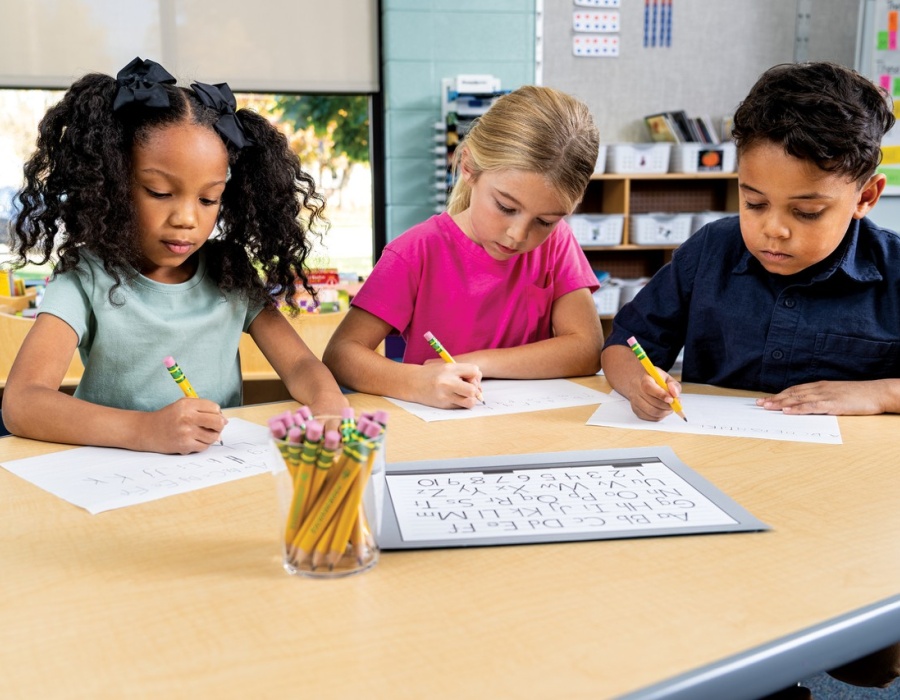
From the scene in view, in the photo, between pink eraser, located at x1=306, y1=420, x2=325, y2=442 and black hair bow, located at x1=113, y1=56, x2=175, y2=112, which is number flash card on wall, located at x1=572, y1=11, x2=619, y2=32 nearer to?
black hair bow, located at x1=113, y1=56, x2=175, y2=112

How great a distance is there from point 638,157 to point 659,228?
1.16 ft

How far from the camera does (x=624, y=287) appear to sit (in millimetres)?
4094

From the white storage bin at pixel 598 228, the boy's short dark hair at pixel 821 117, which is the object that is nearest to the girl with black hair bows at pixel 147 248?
the boy's short dark hair at pixel 821 117

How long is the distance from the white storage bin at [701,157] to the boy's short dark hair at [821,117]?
2.85m

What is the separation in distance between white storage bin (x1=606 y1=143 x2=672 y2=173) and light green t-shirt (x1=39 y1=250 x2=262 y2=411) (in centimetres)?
298

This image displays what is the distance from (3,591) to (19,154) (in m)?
3.87

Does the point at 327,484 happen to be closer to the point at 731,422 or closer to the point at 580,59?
the point at 731,422

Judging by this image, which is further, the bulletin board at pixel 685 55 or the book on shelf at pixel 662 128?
the bulletin board at pixel 685 55

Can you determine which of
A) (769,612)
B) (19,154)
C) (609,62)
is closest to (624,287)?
(609,62)

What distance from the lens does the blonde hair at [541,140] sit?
135cm

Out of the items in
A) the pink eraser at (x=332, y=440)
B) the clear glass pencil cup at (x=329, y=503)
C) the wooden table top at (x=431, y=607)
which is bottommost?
the wooden table top at (x=431, y=607)

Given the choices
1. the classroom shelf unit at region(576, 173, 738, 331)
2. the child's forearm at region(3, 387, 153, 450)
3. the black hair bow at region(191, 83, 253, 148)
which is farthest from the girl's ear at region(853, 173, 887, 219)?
the classroom shelf unit at region(576, 173, 738, 331)

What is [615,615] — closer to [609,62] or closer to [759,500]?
[759,500]

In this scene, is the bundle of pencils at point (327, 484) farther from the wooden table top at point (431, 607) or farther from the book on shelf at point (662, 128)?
the book on shelf at point (662, 128)
